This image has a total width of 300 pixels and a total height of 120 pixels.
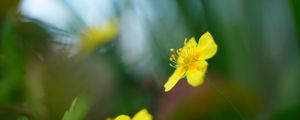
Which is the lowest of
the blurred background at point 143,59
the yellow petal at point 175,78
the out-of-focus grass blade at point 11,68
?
the blurred background at point 143,59

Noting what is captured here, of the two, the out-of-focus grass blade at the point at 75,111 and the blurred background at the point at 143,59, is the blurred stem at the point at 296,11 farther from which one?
the out-of-focus grass blade at the point at 75,111

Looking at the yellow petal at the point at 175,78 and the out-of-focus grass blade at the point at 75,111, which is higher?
the out-of-focus grass blade at the point at 75,111

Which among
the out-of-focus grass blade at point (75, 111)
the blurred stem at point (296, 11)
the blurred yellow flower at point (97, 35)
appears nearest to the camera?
the out-of-focus grass blade at point (75, 111)

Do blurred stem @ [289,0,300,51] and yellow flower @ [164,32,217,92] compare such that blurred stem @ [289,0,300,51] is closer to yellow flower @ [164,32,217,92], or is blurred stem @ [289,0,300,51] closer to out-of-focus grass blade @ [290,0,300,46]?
out-of-focus grass blade @ [290,0,300,46]

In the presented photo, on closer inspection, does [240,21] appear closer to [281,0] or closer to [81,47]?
[281,0]

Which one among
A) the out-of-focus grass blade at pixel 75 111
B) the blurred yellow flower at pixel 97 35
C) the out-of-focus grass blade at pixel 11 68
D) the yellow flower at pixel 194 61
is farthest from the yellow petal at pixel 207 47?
the blurred yellow flower at pixel 97 35

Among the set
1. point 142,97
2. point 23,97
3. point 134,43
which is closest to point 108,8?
point 134,43

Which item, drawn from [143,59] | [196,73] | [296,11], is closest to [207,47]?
[196,73]

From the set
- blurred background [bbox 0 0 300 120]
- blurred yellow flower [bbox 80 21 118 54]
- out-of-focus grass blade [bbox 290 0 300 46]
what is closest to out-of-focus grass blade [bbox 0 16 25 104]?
blurred background [bbox 0 0 300 120]
